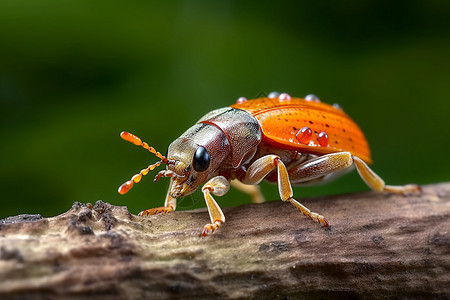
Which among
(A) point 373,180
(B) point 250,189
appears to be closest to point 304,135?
(A) point 373,180

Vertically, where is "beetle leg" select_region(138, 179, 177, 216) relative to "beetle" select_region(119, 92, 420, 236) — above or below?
below

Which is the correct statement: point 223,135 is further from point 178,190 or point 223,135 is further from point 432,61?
point 432,61

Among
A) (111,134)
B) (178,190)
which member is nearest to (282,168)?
(178,190)

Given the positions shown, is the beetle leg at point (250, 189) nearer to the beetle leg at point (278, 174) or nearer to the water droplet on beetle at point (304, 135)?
the beetle leg at point (278, 174)

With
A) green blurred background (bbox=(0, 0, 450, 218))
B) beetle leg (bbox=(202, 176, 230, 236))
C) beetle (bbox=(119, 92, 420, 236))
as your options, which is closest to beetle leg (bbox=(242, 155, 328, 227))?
beetle (bbox=(119, 92, 420, 236))

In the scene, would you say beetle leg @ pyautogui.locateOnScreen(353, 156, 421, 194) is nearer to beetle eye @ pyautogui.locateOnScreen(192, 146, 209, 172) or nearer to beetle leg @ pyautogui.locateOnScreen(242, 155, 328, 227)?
beetle leg @ pyautogui.locateOnScreen(242, 155, 328, 227)

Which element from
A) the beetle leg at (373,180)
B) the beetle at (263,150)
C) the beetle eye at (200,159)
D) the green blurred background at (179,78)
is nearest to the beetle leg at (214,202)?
the beetle at (263,150)
